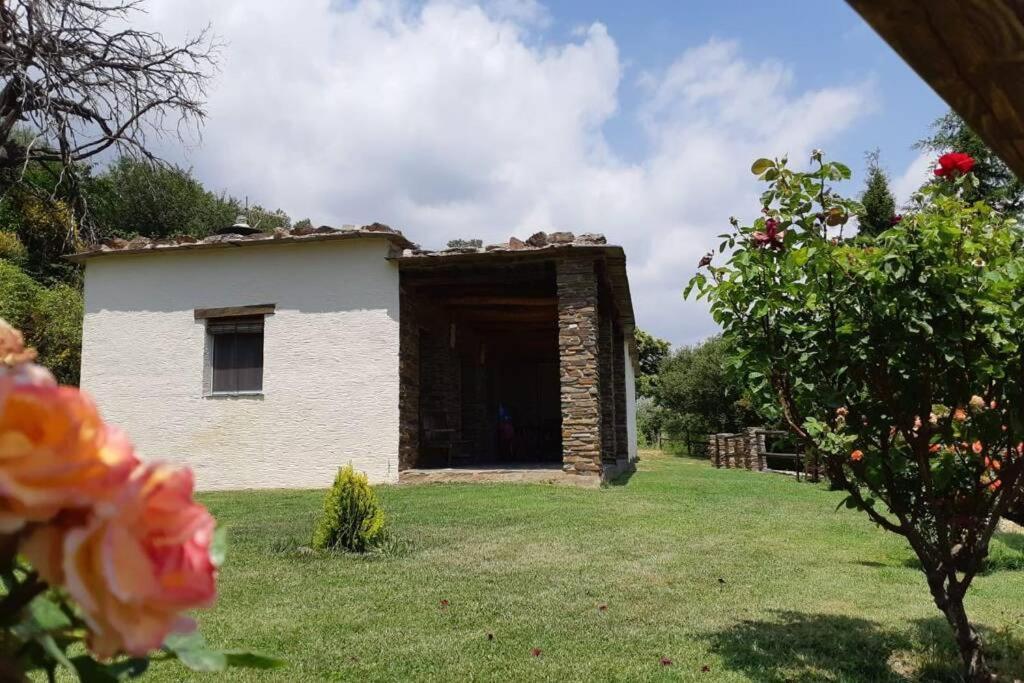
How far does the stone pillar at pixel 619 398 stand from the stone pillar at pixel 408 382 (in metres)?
4.51

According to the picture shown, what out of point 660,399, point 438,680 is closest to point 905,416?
Answer: point 438,680

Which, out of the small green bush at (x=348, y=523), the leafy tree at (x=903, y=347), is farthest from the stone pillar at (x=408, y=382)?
the leafy tree at (x=903, y=347)

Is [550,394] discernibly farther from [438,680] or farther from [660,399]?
[438,680]

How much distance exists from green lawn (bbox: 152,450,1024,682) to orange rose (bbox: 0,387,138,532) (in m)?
3.05

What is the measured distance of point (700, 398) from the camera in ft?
88.1

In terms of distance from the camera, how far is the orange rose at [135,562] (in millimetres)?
458

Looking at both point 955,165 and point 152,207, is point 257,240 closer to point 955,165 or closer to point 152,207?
point 955,165

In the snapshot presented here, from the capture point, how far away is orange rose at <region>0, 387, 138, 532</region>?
45 cm

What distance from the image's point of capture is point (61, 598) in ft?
1.91

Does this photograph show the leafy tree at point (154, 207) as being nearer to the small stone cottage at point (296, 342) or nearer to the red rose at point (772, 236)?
the small stone cottage at point (296, 342)

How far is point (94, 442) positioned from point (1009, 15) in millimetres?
1261

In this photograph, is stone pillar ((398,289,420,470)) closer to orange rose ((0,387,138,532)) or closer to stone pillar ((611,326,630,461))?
stone pillar ((611,326,630,461))

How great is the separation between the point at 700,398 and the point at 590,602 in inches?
917

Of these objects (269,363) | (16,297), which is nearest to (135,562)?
(269,363)
